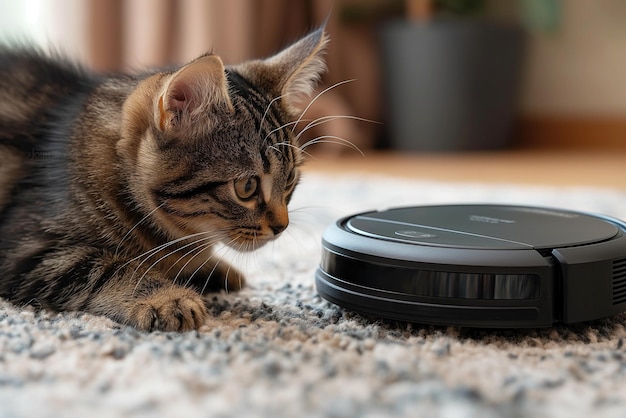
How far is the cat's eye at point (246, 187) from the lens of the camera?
1106 millimetres

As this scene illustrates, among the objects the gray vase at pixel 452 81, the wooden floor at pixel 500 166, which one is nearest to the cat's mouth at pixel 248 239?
the wooden floor at pixel 500 166

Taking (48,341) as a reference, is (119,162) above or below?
above

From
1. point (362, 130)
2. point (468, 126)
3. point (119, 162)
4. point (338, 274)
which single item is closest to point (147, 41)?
point (362, 130)

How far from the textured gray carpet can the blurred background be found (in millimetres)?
2254

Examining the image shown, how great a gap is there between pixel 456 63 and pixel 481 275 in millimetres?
2790

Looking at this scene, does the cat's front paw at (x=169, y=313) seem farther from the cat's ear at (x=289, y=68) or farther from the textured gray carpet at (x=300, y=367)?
the cat's ear at (x=289, y=68)

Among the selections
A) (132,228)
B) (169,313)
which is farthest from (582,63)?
(169,313)

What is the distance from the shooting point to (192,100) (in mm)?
1090

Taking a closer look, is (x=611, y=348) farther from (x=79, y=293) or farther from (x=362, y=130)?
(x=362, y=130)

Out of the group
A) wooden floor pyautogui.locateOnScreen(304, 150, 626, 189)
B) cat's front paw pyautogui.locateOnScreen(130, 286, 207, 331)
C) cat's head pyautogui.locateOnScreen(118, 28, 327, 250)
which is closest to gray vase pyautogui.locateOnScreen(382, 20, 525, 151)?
wooden floor pyautogui.locateOnScreen(304, 150, 626, 189)

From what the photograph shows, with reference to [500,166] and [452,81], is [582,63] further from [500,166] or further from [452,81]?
[500,166]

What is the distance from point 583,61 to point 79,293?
11.2 feet

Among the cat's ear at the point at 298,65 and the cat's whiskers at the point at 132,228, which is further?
the cat's ear at the point at 298,65

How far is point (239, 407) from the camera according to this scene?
0.67m
